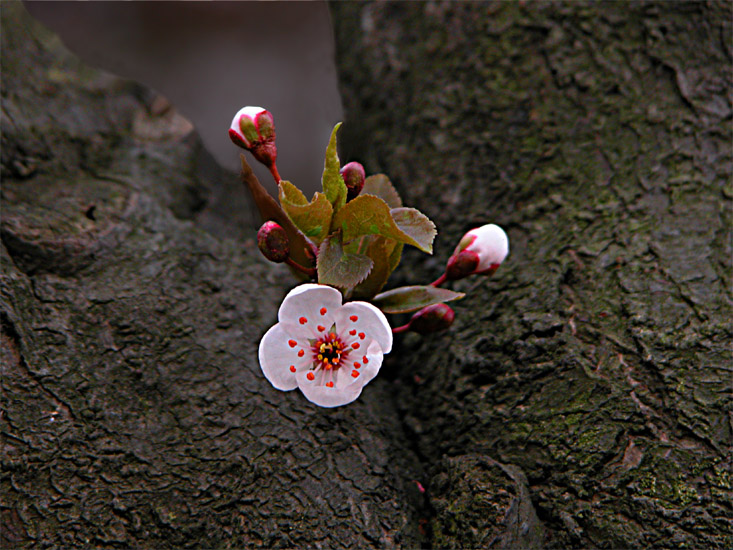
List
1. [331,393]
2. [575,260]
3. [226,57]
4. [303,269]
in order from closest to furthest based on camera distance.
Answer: [331,393], [303,269], [575,260], [226,57]

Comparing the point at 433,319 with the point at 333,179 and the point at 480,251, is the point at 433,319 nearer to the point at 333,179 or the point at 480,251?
the point at 480,251

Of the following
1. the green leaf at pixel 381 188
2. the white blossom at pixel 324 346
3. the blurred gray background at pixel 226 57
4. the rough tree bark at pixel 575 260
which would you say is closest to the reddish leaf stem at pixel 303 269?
the white blossom at pixel 324 346

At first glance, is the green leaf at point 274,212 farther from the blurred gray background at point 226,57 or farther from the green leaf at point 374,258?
the blurred gray background at point 226,57

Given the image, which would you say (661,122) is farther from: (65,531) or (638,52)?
(65,531)

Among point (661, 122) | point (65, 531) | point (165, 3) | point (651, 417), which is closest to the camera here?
point (65, 531)

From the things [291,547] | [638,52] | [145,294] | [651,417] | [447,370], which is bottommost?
[291,547]

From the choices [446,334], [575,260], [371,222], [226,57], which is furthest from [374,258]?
[226,57]

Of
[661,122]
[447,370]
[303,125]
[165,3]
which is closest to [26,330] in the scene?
[447,370]
